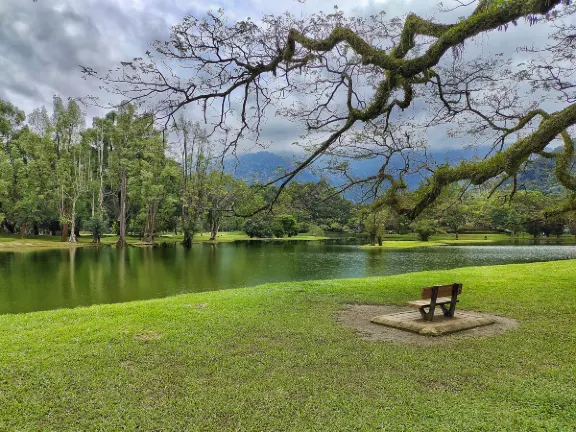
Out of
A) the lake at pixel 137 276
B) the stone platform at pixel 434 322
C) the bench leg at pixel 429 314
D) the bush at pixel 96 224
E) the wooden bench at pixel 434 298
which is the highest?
the bush at pixel 96 224

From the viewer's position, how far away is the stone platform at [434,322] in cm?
723

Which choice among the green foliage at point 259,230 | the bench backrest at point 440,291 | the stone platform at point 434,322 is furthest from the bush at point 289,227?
the bench backrest at point 440,291

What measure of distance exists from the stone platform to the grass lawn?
630 millimetres

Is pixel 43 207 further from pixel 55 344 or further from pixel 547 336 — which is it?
pixel 547 336

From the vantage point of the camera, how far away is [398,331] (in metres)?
7.42

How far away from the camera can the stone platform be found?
285 inches

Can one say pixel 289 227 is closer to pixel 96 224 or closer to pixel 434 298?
pixel 96 224

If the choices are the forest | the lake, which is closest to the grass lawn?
the lake

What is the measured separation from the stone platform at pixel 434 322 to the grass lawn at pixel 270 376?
630 millimetres

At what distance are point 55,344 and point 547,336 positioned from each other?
7767 mm

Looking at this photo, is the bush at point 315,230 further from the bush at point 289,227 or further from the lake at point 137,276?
the lake at point 137,276

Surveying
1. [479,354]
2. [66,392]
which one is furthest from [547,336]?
[66,392]

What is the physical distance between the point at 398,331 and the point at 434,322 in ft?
2.46

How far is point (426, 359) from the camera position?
19.1ft
